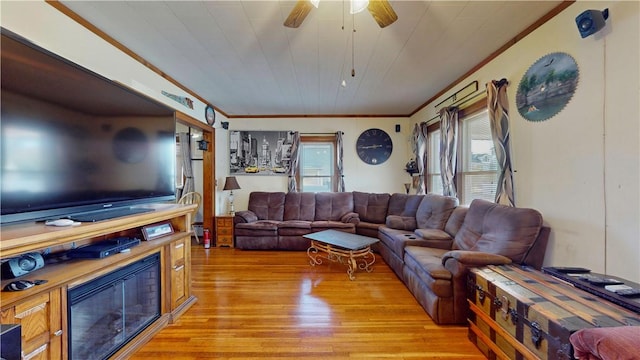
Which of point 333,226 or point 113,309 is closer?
point 113,309

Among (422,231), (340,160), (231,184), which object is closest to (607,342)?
(422,231)

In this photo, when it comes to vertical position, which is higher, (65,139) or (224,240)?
(65,139)

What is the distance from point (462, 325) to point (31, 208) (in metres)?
3.05

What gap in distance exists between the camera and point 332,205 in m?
4.97

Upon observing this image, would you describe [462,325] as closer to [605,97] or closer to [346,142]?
[605,97]

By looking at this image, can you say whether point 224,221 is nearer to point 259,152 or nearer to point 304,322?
point 259,152

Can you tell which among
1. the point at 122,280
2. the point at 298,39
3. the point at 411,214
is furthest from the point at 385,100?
the point at 122,280

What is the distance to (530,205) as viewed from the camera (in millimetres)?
2285

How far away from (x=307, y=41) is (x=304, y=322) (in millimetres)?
2580

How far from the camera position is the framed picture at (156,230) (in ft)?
6.91

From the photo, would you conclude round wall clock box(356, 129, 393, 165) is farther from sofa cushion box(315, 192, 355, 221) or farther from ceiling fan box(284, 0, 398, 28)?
ceiling fan box(284, 0, 398, 28)

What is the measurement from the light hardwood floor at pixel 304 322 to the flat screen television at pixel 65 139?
1.20 meters

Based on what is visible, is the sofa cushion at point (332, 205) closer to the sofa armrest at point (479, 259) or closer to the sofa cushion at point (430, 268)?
the sofa cushion at point (430, 268)

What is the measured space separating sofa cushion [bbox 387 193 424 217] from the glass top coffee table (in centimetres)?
103
